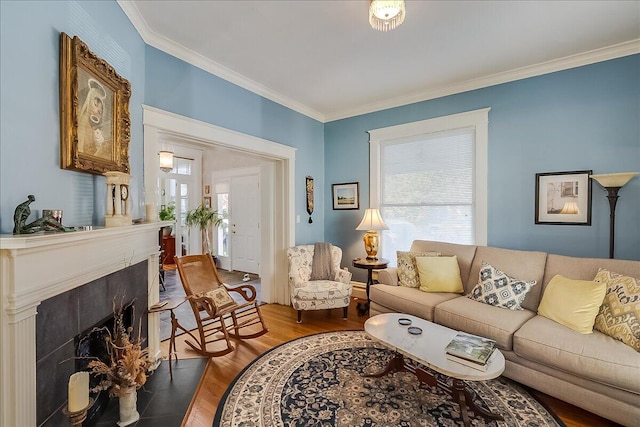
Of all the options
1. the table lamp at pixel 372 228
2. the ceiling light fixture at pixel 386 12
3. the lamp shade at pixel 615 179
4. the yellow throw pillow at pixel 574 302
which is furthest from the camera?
the table lamp at pixel 372 228

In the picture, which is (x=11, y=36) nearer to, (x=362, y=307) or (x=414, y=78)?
(x=414, y=78)

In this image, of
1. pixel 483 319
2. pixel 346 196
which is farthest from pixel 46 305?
pixel 346 196

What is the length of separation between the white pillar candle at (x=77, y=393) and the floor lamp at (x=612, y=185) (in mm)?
3890

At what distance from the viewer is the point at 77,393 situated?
1301mm

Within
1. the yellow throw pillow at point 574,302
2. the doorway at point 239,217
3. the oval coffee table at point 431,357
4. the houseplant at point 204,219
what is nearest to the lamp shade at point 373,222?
the oval coffee table at point 431,357

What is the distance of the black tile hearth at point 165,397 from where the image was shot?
1.76m

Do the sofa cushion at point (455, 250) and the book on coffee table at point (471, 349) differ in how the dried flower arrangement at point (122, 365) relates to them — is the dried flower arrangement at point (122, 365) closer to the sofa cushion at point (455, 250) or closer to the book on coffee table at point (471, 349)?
the book on coffee table at point (471, 349)

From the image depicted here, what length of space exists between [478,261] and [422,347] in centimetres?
156

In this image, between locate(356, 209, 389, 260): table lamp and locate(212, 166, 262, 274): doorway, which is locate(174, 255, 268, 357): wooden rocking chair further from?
locate(212, 166, 262, 274): doorway

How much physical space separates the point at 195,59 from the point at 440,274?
10.9ft

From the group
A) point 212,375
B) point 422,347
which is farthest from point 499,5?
point 212,375

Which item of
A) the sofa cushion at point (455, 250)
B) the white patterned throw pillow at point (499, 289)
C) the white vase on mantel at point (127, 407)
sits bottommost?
the white vase on mantel at point (127, 407)

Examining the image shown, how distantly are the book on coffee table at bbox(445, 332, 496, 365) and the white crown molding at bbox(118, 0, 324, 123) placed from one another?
10.7ft

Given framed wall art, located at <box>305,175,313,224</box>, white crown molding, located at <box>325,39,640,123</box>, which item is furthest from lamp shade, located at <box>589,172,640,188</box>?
framed wall art, located at <box>305,175,313,224</box>
